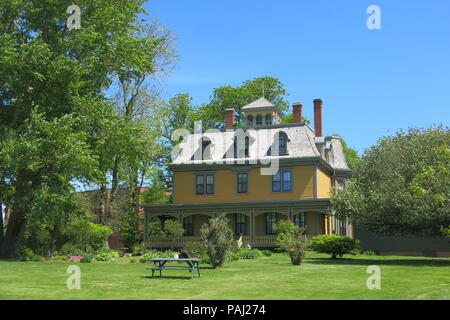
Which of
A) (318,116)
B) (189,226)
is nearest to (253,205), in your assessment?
(189,226)

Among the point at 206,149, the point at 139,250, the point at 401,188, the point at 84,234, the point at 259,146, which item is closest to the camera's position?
the point at 401,188

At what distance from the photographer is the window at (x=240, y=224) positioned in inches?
1586

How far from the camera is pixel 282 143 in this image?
40.2 meters

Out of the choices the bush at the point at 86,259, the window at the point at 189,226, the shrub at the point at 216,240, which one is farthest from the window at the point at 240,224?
the shrub at the point at 216,240

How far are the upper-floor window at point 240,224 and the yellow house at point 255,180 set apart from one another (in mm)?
76

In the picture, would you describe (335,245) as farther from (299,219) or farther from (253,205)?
(299,219)

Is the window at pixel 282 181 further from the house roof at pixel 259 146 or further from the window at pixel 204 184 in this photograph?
the window at pixel 204 184

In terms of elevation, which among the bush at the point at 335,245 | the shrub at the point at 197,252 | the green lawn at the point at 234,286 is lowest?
the green lawn at the point at 234,286

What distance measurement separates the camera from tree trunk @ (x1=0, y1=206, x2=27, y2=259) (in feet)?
93.7

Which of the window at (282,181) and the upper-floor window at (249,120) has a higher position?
the upper-floor window at (249,120)

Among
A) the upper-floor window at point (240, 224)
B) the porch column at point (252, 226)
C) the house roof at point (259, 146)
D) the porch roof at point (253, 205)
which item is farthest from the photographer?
the upper-floor window at point (240, 224)

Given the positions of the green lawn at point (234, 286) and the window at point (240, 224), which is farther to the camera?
the window at point (240, 224)

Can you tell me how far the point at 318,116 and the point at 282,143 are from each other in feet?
20.9
